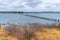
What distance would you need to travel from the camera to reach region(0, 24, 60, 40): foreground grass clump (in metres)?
18.5

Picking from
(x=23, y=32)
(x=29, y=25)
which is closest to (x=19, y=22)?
(x=29, y=25)

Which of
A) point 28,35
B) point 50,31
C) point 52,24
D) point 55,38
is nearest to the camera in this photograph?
point 28,35

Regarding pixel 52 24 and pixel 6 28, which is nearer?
pixel 6 28

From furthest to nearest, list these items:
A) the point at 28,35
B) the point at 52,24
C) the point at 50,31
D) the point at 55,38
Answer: the point at 52,24, the point at 50,31, the point at 55,38, the point at 28,35

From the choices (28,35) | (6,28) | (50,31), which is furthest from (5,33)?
(50,31)

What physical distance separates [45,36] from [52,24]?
2.88 meters

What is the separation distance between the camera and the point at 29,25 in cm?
2033

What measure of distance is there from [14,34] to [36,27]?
2.08 metres

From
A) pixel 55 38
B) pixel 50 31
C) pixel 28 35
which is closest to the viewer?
pixel 28 35

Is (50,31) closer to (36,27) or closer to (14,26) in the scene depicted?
(36,27)

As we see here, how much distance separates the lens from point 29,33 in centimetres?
1852

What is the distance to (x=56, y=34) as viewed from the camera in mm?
20500

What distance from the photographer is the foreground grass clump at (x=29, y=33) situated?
18.5 metres

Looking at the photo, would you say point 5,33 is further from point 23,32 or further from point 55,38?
point 55,38
